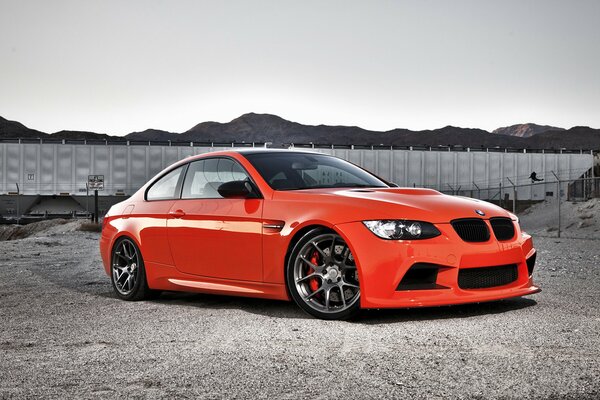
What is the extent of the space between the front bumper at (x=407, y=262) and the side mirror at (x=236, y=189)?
1.11m

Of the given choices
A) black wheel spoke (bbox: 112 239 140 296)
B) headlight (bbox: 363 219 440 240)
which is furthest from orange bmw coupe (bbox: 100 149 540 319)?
black wheel spoke (bbox: 112 239 140 296)

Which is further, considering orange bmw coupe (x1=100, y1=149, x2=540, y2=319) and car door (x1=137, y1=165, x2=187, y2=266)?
car door (x1=137, y1=165, x2=187, y2=266)

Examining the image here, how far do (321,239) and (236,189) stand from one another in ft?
3.30

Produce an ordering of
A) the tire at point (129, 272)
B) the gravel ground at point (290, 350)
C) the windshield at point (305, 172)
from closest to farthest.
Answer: the gravel ground at point (290, 350), the windshield at point (305, 172), the tire at point (129, 272)

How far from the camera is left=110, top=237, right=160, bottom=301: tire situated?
307 inches

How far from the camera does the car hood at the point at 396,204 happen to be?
578 cm

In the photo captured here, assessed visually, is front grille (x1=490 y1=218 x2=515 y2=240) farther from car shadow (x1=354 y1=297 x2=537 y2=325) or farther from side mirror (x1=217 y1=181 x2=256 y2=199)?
side mirror (x1=217 y1=181 x2=256 y2=199)

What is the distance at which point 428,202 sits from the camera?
6031mm

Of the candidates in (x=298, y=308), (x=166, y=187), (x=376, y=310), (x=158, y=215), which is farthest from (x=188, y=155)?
(x=376, y=310)

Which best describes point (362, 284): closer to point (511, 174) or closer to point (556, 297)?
point (556, 297)

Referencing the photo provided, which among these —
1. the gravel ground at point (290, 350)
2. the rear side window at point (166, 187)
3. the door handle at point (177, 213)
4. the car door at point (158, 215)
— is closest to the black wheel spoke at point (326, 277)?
the gravel ground at point (290, 350)

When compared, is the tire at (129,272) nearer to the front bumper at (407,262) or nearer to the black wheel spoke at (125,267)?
the black wheel spoke at (125,267)

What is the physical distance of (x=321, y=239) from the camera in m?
5.95

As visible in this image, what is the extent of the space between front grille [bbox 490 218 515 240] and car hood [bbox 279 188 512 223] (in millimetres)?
52
